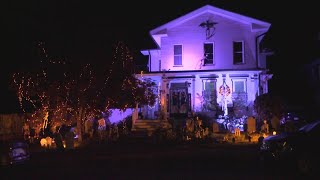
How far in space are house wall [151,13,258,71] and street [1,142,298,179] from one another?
1238cm

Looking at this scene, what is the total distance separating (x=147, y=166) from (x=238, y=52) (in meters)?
19.6

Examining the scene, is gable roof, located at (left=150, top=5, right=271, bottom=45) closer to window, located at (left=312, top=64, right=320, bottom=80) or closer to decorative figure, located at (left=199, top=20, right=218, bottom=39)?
decorative figure, located at (left=199, top=20, right=218, bottom=39)

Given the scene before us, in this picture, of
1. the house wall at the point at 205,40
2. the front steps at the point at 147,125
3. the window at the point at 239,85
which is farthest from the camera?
the house wall at the point at 205,40

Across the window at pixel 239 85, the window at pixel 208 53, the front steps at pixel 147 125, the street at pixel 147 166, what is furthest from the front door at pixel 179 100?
the street at pixel 147 166

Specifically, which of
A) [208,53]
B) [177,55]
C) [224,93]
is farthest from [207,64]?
[224,93]

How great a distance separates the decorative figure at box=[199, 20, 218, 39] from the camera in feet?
108

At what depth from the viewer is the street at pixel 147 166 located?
1306cm

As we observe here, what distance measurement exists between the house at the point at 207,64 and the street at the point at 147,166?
36.7 feet

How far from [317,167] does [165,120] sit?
19602 millimetres

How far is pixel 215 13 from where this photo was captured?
3288 centimetres

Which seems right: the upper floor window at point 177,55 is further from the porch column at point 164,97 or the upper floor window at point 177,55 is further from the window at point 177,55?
the porch column at point 164,97

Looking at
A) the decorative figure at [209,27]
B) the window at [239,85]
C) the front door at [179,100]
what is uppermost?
the decorative figure at [209,27]

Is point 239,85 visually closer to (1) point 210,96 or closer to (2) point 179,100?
(1) point 210,96

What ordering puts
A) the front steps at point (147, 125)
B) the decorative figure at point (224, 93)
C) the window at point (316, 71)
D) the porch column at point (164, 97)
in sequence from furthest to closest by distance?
the window at point (316, 71), the porch column at point (164, 97), the decorative figure at point (224, 93), the front steps at point (147, 125)
